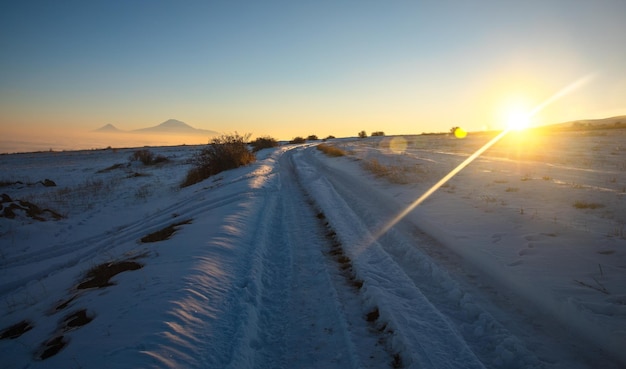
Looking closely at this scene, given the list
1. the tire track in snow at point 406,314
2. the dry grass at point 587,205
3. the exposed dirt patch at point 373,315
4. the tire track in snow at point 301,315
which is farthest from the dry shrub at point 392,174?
the exposed dirt patch at point 373,315

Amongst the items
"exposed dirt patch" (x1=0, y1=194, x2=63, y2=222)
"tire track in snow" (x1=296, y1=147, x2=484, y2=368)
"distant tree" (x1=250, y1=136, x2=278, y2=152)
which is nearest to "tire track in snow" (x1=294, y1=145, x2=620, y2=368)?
"tire track in snow" (x1=296, y1=147, x2=484, y2=368)

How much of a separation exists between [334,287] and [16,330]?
13.9 feet

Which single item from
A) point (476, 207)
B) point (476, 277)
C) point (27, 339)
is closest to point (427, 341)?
point (476, 277)

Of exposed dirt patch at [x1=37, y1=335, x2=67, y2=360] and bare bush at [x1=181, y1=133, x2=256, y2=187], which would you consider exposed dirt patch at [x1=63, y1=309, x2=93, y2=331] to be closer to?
exposed dirt patch at [x1=37, y1=335, x2=67, y2=360]

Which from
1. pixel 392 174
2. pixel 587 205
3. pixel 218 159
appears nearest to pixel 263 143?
pixel 218 159

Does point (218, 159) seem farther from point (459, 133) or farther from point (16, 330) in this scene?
point (459, 133)

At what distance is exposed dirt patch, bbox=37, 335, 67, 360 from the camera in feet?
10.8

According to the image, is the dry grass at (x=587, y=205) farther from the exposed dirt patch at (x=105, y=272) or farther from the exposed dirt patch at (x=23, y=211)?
the exposed dirt patch at (x=23, y=211)

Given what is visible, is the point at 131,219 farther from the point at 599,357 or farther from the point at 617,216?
the point at 617,216

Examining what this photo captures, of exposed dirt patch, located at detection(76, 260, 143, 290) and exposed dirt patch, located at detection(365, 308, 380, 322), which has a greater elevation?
exposed dirt patch, located at detection(76, 260, 143, 290)

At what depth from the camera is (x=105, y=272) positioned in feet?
18.0

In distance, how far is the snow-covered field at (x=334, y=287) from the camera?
3297 mm

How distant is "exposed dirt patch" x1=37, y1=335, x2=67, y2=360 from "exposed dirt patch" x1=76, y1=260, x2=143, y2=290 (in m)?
1.28

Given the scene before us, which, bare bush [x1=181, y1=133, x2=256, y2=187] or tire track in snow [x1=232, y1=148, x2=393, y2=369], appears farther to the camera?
bare bush [x1=181, y1=133, x2=256, y2=187]
